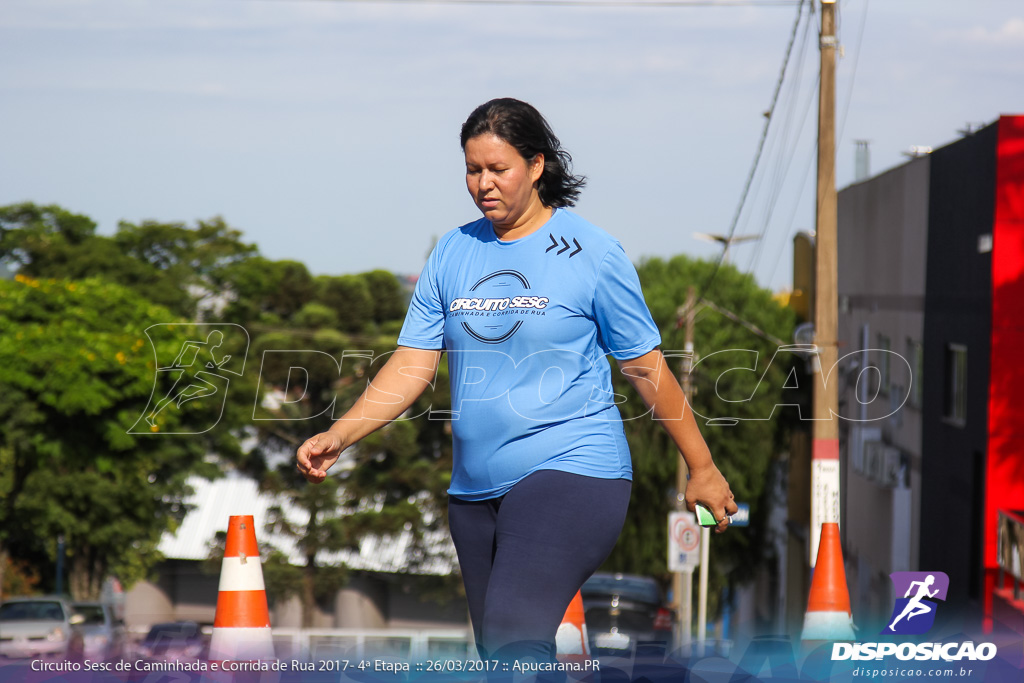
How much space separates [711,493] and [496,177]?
102cm

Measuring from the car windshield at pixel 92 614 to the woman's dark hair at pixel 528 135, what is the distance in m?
22.6

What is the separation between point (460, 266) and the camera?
10.9 ft

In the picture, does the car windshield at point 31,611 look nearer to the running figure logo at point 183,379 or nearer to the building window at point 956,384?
the running figure logo at point 183,379

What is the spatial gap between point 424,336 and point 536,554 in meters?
0.78

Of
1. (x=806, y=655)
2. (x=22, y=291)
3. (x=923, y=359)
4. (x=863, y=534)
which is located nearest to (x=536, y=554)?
(x=806, y=655)

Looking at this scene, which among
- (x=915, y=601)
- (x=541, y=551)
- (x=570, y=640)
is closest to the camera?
(x=541, y=551)

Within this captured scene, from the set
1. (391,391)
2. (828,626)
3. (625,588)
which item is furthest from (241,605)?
(625,588)

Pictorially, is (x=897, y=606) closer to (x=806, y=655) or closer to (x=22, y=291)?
(x=806, y=655)

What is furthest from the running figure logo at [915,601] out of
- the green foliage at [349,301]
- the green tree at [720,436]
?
the green foliage at [349,301]

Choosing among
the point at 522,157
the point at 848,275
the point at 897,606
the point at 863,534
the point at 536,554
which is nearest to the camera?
the point at 536,554

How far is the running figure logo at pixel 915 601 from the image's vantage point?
522cm

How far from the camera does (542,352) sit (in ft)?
10.2

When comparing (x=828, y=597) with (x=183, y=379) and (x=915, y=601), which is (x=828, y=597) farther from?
(x=183, y=379)

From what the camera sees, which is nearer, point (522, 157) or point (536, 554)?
point (536, 554)
